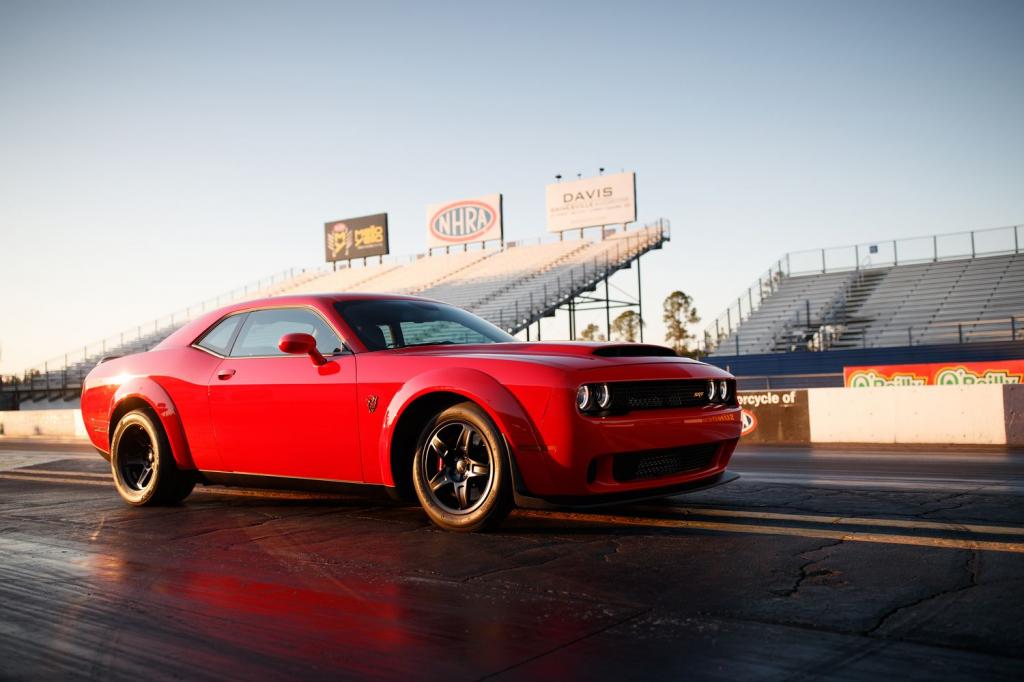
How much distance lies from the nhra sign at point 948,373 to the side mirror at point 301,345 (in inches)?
590

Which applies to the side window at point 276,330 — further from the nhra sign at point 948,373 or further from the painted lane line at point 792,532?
the nhra sign at point 948,373

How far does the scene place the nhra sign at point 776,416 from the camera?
14367mm

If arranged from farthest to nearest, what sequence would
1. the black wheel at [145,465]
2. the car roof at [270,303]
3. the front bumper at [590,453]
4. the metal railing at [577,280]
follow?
the metal railing at [577,280] < the black wheel at [145,465] < the car roof at [270,303] < the front bumper at [590,453]

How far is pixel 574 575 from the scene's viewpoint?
3811 millimetres

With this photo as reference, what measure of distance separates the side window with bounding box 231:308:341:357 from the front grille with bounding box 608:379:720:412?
1934 millimetres

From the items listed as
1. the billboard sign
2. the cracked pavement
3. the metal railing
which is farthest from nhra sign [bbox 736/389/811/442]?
the billboard sign

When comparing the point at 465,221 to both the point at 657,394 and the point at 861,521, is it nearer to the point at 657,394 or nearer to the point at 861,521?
the point at 657,394

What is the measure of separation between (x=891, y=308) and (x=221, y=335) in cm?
2858

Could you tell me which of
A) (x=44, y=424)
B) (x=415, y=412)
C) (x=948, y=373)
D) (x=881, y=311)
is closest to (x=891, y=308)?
(x=881, y=311)

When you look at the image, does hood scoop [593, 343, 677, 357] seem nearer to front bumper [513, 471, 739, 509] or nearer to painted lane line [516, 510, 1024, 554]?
front bumper [513, 471, 739, 509]

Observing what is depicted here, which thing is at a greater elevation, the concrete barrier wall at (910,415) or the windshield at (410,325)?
the windshield at (410,325)

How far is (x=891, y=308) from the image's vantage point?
30609mm

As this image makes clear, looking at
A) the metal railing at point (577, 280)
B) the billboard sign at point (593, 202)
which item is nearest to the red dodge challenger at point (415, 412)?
the metal railing at point (577, 280)

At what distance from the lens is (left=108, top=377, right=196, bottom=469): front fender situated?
20.5 feet
